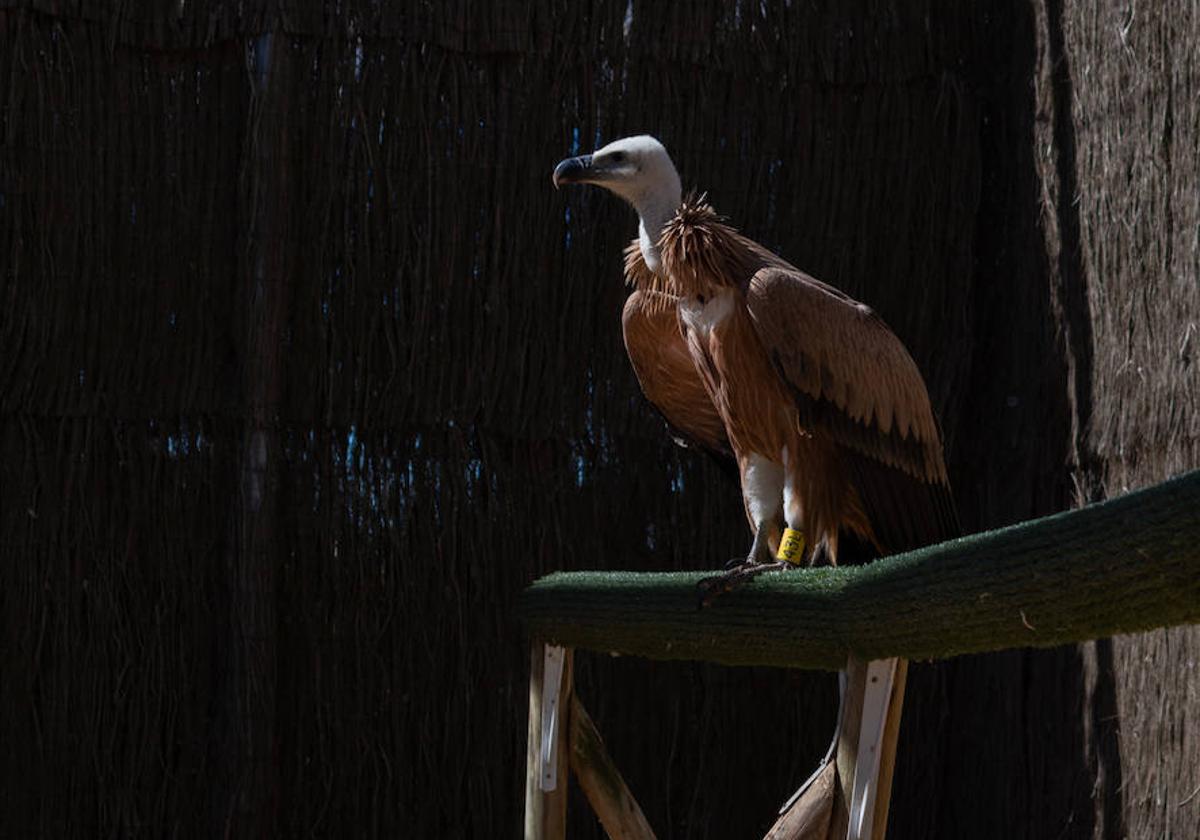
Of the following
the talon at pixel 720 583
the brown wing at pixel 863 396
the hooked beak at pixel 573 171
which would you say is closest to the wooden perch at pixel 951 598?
the talon at pixel 720 583

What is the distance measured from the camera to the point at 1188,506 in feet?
5.03

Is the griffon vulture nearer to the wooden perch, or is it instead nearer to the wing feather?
the wing feather

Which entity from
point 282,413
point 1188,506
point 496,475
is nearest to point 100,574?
point 282,413

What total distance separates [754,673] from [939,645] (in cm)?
249

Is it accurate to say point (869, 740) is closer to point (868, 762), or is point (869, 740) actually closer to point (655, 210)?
point (868, 762)

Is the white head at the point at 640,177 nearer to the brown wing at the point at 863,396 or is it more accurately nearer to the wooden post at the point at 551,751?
the brown wing at the point at 863,396

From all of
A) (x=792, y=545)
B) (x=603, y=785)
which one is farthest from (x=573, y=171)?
(x=603, y=785)

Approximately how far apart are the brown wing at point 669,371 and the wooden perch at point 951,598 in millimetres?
792

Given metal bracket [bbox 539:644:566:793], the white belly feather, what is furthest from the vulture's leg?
metal bracket [bbox 539:644:566:793]

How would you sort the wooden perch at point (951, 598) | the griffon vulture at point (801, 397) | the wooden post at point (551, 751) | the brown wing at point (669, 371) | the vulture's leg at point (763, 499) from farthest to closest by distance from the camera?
the brown wing at point (669, 371) < the vulture's leg at point (763, 499) < the griffon vulture at point (801, 397) < the wooden post at point (551, 751) < the wooden perch at point (951, 598)

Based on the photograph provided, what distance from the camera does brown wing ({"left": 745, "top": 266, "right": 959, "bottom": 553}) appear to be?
3.16 meters

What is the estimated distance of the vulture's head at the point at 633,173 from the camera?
142 inches

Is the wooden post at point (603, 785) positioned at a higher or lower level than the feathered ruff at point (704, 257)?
lower

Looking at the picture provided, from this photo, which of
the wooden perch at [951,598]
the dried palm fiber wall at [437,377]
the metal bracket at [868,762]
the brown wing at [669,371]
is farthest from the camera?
the dried palm fiber wall at [437,377]
